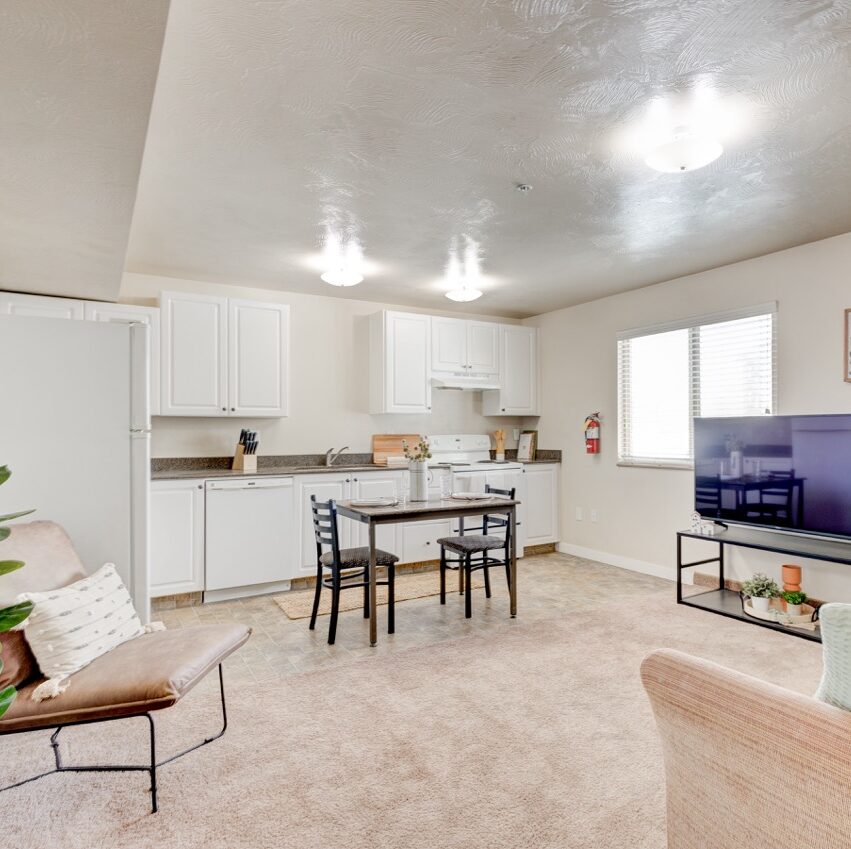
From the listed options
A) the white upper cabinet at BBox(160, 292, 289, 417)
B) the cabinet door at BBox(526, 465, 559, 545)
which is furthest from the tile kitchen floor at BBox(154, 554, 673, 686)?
the white upper cabinet at BBox(160, 292, 289, 417)

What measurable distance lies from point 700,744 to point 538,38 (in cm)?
204

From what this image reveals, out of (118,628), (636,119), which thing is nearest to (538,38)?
(636,119)

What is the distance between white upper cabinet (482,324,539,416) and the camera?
607 cm

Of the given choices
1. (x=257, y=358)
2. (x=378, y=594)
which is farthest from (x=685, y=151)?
(x=378, y=594)

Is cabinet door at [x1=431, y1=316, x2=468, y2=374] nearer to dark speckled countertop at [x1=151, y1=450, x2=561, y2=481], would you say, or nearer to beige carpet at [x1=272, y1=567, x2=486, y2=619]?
dark speckled countertop at [x1=151, y1=450, x2=561, y2=481]

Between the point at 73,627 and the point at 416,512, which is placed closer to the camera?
the point at 73,627

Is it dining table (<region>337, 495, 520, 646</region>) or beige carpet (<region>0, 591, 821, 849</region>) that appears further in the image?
dining table (<region>337, 495, 520, 646</region>)

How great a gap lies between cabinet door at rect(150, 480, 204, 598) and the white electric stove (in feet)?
7.17

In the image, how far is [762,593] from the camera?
3.73 m

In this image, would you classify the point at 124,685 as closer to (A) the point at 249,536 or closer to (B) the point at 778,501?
(A) the point at 249,536

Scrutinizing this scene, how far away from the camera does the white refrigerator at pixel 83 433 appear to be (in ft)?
8.20

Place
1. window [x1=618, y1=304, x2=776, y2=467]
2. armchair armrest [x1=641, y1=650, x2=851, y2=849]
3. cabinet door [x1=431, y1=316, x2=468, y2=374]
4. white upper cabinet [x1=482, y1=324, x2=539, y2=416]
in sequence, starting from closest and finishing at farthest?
armchair armrest [x1=641, y1=650, x2=851, y2=849] < window [x1=618, y1=304, x2=776, y2=467] < cabinet door [x1=431, y1=316, x2=468, y2=374] < white upper cabinet [x1=482, y1=324, x2=539, y2=416]

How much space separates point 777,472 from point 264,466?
3948mm

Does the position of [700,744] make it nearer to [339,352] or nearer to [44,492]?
[44,492]
